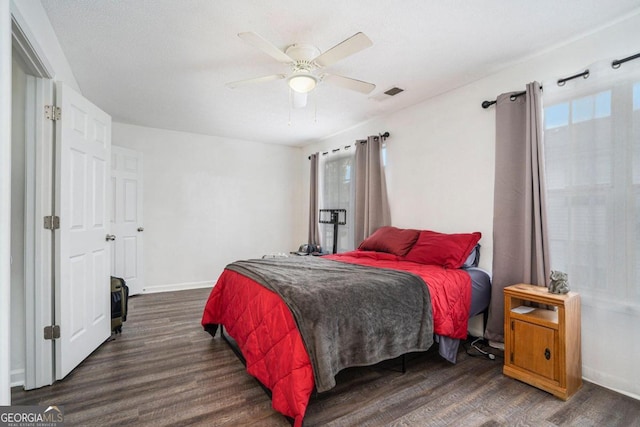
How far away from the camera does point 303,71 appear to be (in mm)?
2258

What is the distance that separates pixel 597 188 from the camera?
2.12 metres

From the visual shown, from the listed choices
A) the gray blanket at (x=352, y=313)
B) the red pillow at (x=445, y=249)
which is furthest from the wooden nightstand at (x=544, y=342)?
the gray blanket at (x=352, y=313)

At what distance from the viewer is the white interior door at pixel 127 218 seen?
13.7 feet

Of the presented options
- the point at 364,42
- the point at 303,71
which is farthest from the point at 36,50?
the point at 364,42

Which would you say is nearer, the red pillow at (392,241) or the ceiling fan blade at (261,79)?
the ceiling fan blade at (261,79)

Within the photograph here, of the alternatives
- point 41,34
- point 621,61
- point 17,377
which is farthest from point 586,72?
point 17,377

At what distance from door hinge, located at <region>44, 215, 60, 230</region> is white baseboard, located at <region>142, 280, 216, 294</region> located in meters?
2.72

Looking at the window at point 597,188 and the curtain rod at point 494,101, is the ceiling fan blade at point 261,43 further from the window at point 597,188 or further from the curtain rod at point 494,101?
the window at point 597,188

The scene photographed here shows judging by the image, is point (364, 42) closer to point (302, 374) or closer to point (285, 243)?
point (302, 374)

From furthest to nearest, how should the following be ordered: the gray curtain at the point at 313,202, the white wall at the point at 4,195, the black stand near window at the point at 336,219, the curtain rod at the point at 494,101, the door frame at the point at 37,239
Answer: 1. the gray curtain at the point at 313,202
2. the black stand near window at the point at 336,219
3. the curtain rod at the point at 494,101
4. the door frame at the point at 37,239
5. the white wall at the point at 4,195

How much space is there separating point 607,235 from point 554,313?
0.66 meters

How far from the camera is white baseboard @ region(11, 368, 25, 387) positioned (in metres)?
2.00

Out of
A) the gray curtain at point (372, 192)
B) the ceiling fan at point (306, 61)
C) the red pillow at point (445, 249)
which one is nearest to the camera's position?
the ceiling fan at point (306, 61)

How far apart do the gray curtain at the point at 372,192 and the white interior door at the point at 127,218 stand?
327 cm
